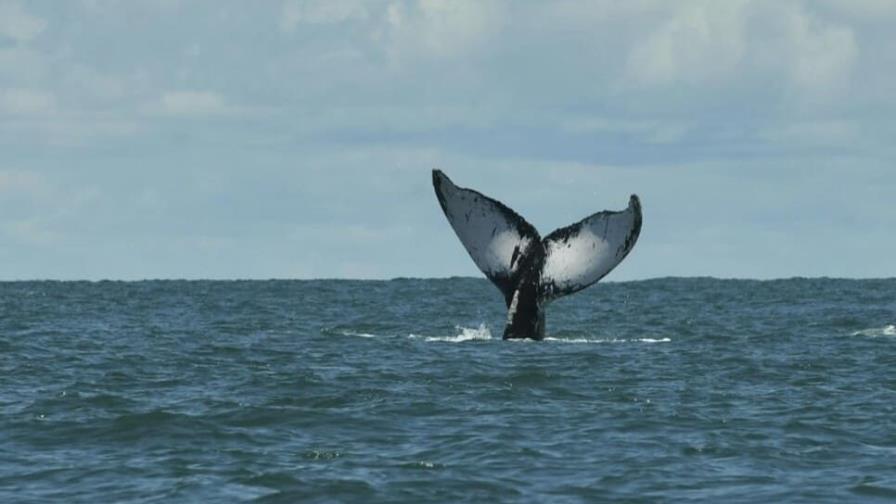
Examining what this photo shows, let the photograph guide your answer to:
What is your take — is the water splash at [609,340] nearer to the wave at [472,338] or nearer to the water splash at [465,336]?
the wave at [472,338]

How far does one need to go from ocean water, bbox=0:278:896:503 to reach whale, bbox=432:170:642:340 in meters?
1.24

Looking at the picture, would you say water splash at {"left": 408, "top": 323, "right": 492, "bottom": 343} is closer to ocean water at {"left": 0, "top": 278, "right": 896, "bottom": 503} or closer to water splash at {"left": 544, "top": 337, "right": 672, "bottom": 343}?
ocean water at {"left": 0, "top": 278, "right": 896, "bottom": 503}

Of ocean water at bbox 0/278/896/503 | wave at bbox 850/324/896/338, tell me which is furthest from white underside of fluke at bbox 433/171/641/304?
wave at bbox 850/324/896/338

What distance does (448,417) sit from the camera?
704 inches

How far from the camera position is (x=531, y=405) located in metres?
18.8

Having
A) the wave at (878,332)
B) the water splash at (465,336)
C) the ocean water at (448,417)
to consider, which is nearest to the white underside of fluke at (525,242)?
the ocean water at (448,417)

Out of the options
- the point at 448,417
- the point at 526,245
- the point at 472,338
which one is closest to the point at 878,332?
the point at 472,338

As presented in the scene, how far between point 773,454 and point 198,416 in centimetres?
626

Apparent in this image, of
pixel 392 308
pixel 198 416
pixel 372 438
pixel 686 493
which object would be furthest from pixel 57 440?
pixel 392 308

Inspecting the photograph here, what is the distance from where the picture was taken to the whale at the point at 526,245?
20781mm

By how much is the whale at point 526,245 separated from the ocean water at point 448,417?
48.7 inches

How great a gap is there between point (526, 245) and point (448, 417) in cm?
426

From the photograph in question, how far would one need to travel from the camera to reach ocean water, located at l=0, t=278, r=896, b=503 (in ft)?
45.9

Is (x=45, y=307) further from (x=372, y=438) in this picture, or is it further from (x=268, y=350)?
(x=372, y=438)
